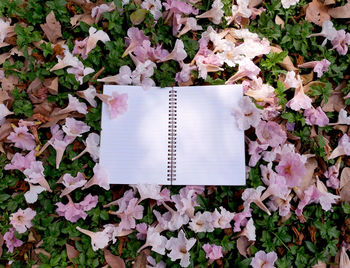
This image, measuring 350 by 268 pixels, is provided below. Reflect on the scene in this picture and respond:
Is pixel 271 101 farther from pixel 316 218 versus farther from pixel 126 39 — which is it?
pixel 126 39

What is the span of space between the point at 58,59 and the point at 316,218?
66.3 inches

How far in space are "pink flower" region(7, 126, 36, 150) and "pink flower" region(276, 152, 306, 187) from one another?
4.49ft

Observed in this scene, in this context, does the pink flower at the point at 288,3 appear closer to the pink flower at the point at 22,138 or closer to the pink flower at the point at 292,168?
the pink flower at the point at 292,168

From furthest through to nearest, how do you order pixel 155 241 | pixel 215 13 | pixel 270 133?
pixel 215 13
pixel 270 133
pixel 155 241

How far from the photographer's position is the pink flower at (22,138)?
6.31ft

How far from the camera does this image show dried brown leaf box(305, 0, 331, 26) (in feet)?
6.88

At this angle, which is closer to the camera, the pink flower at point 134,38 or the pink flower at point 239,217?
the pink flower at point 239,217

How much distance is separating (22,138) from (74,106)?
0.34 metres

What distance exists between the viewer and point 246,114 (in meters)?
1.92

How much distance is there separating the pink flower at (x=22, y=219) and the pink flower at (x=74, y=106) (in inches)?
22.0

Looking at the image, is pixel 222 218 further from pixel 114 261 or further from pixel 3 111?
pixel 3 111

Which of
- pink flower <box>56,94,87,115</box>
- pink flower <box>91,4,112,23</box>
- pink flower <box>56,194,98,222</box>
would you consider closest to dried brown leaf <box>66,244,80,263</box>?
pink flower <box>56,194,98,222</box>

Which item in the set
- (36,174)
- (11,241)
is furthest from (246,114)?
(11,241)

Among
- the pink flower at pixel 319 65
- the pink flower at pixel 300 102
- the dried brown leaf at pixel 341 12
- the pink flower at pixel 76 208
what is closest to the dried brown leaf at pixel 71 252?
the pink flower at pixel 76 208
